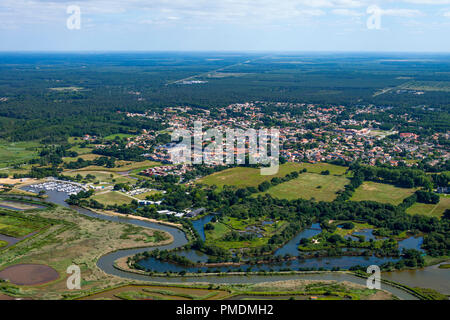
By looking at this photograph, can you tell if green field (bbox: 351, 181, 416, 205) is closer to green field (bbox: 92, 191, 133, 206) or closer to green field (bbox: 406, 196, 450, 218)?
green field (bbox: 406, 196, 450, 218)

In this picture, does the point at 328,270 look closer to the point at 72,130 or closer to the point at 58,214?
the point at 58,214

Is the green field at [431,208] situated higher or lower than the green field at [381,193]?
lower

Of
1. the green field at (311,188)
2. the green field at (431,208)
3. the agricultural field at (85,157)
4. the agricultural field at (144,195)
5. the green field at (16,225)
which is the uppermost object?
the agricultural field at (85,157)

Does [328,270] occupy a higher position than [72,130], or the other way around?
[72,130]

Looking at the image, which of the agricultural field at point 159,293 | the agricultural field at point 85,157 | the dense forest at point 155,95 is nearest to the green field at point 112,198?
the agricultural field at point 85,157

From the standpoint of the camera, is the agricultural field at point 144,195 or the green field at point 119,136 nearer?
the agricultural field at point 144,195

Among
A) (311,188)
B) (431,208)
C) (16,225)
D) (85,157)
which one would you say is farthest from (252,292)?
(85,157)

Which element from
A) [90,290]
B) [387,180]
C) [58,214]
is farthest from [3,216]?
[387,180]

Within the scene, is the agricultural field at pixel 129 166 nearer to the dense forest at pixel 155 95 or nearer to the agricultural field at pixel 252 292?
the dense forest at pixel 155 95
